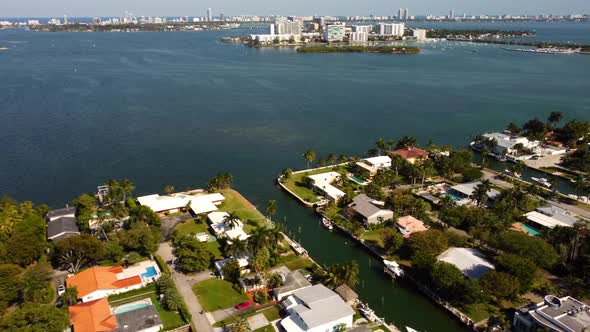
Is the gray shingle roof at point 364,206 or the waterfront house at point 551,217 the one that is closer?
the waterfront house at point 551,217

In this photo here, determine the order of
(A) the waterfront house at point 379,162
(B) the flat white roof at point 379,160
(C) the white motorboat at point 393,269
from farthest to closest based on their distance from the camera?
(B) the flat white roof at point 379,160
(A) the waterfront house at point 379,162
(C) the white motorboat at point 393,269

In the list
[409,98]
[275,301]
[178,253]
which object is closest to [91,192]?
[178,253]

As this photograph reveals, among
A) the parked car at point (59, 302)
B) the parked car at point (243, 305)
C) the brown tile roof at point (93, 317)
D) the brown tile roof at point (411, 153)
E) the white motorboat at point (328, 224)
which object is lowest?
the parked car at point (243, 305)

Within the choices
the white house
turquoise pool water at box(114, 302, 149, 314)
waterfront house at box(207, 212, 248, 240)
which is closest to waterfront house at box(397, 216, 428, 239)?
waterfront house at box(207, 212, 248, 240)

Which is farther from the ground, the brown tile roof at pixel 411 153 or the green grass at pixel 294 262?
the brown tile roof at pixel 411 153

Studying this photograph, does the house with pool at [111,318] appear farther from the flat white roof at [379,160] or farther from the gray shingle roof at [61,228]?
the flat white roof at [379,160]

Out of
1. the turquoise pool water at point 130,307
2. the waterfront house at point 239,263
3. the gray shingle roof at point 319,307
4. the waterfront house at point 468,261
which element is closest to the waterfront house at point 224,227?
the waterfront house at point 239,263

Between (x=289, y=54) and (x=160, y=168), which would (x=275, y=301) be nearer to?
(x=160, y=168)
